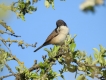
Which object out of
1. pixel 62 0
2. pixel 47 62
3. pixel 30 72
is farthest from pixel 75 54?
pixel 62 0

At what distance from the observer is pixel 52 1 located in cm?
469

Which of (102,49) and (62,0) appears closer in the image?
(102,49)

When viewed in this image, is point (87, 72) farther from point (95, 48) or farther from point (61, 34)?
point (61, 34)

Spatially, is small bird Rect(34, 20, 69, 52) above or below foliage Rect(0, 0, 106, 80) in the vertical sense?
above

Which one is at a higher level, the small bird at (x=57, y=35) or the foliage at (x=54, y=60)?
the small bird at (x=57, y=35)

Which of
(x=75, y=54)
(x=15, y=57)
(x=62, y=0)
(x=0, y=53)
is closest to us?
(x=75, y=54)

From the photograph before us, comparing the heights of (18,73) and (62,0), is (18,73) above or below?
below

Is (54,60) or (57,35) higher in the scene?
(57,35)

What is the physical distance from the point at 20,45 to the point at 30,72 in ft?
3.17

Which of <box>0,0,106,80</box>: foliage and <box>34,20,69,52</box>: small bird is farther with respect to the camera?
<box>34,20,69,52</box>: small bird

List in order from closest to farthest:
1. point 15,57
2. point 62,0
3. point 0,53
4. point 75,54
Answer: point 75,54 < point 0,53 < point 15,57 < point 62,0

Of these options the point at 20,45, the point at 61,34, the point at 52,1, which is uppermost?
the point at 61,34

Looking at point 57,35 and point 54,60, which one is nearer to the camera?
point 54,60

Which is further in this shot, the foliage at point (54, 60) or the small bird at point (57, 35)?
the small bird at point (57, 35)
